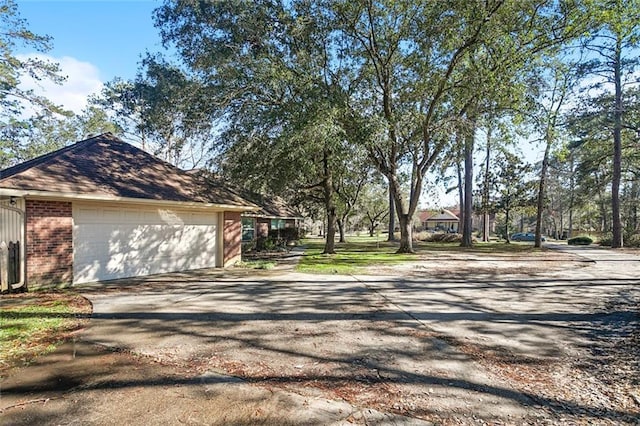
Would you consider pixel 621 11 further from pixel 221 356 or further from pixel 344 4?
pixel 221 356

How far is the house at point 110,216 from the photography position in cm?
863

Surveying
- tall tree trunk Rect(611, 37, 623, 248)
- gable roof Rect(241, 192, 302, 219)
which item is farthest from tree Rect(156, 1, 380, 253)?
tall tree trunk Rect(611, 37, 623, 248)

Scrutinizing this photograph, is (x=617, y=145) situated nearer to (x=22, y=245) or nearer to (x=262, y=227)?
(x=262, y=227)

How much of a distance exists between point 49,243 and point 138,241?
8.17 ft

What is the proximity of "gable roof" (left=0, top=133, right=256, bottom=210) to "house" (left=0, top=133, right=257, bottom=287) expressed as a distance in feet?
0.09

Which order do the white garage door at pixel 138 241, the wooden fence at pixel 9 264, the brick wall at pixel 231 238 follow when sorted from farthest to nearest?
the brick wall at pixel 231 238 → the white garage door at pixel 138 241 → the wooden fence at pixel 9 264

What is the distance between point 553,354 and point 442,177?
70.3 ft

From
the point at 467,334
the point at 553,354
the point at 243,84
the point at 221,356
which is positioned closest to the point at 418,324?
the point at 467,334

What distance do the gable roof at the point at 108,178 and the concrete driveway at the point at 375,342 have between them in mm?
2738

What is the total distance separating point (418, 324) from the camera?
6.08 m

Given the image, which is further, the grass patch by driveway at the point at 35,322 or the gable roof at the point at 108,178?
the gable roof at the point at 108,178

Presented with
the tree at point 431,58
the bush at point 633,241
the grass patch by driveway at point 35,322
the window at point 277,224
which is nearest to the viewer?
the grass patch by driveway at point 35,322

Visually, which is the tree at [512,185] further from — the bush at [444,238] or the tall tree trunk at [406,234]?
the tall tree trunk at [406,234]

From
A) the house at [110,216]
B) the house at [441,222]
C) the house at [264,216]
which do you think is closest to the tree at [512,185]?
the house at [264,216]
